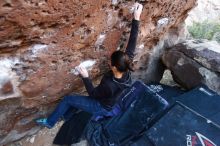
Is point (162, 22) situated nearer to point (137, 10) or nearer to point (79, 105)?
point (137, 10)

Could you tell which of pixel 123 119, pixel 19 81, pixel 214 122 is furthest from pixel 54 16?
pixel 214 122

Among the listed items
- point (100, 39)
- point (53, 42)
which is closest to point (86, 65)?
point (100, 39)

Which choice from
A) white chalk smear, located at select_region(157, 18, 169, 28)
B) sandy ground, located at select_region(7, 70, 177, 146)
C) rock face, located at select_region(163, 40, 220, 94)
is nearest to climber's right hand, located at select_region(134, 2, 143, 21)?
white chalk smear, located at select_region(157, 18, 169, 28)

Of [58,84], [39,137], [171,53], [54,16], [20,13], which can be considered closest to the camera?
[20,13]

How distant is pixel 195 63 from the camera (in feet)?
11.7

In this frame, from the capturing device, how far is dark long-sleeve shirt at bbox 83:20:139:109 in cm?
286

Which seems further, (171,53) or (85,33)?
(171,53)

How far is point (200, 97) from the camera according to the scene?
3174mm

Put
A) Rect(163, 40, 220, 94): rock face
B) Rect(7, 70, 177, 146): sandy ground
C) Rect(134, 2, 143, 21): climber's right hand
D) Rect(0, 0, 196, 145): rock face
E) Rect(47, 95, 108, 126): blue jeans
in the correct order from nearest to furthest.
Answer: Rect(0, 0, 196, 145): rock face
Rect(134, 2, 143, 21): climber's right hand
Rect(47, 95, 108, 126): blue jeans
Rect(7, 70, 177, 146): sandy ground
Rect(163, 40, 220, 94): rock face

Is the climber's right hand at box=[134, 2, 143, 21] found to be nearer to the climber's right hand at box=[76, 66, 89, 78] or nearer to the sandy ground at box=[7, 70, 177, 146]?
the climber's right hand at box=[76, 66, 89, 78]

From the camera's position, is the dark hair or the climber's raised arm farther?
the climber's raised arm

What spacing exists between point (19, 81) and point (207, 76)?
174cm

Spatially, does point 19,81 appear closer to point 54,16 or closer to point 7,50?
point 7,50

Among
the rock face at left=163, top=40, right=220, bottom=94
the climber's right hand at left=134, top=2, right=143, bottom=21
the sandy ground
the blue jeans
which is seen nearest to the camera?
the climber's right hand at left=134, top=2, right=143, bottom=21
